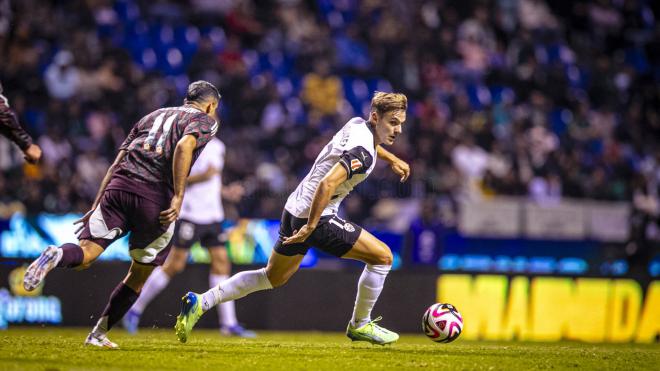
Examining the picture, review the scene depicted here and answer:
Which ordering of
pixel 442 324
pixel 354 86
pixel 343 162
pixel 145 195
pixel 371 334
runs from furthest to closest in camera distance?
pixel 354 86 → pixel 442 324 → pixel 371 334 → pixel 343 162 → pixel 145 195

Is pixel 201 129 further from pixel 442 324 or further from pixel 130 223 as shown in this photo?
pixel 442 324

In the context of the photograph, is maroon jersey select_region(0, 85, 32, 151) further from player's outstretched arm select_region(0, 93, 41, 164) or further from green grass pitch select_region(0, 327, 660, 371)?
green grass pitch select_region(0, 327, 660, 371)

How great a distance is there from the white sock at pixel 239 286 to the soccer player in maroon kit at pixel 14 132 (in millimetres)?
2075

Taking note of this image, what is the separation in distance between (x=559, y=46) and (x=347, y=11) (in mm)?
5674

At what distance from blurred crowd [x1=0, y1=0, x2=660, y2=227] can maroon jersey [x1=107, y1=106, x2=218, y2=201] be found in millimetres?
6869

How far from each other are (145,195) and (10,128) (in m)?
1.23

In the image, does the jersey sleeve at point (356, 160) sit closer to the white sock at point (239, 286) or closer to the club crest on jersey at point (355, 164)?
the club crest on jersey at point (355, 164)

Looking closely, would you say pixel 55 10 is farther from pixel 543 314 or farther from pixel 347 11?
pixel 543 314

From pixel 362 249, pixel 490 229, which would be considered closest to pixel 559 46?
pixel 490 229

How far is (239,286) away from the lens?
8.86 m

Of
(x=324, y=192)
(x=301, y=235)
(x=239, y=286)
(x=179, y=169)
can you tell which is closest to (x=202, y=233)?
(x=239, y=286)

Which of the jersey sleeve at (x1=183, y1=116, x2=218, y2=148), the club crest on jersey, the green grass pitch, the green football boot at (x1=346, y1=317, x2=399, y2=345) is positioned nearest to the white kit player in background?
the green grass pitch

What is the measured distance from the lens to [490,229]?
681 inches

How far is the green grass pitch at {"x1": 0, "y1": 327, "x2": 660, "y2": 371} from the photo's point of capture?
7.34m
